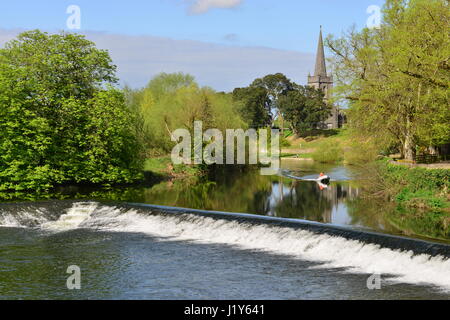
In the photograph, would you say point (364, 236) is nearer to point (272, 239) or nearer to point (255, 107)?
point (272, 239)

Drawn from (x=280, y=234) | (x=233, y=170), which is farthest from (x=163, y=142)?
(x=280, y=234)

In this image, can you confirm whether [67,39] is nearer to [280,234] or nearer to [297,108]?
[280,234]

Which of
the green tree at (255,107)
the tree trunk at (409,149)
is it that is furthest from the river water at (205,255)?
the green tree at (255,107)

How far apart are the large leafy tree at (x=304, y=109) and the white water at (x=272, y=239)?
87868mm

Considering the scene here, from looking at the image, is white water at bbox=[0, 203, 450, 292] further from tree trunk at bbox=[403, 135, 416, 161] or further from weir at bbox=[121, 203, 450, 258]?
tree trunk at bbox=[403, 135, 416, 161]

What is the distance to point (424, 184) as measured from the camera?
102 feet

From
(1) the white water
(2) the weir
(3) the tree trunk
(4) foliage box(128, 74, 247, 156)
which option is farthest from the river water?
(4) foliage box(128, 74, 247, 156)

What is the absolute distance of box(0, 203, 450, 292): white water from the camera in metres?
17.5

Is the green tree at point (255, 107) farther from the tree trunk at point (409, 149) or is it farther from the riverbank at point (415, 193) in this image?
the riverbank at point (415, 193)

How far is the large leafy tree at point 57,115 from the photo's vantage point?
122 ft

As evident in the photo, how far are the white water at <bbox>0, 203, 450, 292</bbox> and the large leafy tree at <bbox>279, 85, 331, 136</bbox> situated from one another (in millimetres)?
87868

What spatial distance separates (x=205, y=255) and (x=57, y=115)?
23850mm

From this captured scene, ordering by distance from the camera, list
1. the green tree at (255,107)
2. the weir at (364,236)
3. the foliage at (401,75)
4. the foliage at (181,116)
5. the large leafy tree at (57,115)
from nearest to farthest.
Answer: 1. the weir at (364,236)
2. the foliage at (401,75)
3. the large leafy tree at (57,115)
4. the foliage at (181,116)
5. the green tree at (255,107)
